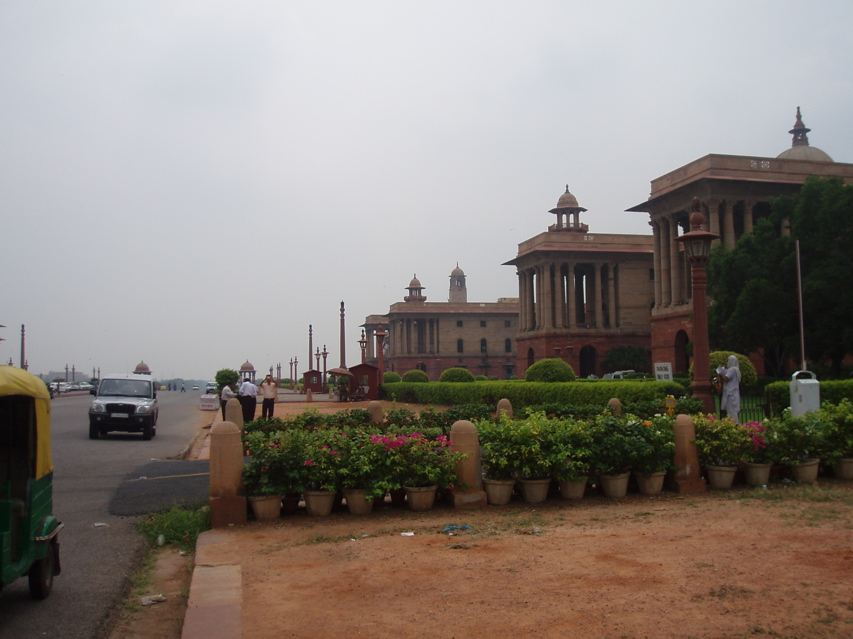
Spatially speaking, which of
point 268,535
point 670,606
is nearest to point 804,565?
point 670,606

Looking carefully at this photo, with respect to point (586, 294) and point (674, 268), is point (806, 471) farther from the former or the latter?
point (586, 294)

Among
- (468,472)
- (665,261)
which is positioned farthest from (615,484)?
(665,261)

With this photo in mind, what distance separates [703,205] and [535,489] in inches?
1617

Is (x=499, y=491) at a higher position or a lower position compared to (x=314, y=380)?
lower

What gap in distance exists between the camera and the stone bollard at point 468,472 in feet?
29.8

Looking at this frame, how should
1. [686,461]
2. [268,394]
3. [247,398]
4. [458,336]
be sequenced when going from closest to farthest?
[686,461], [247,398], [268,394], [458,336]

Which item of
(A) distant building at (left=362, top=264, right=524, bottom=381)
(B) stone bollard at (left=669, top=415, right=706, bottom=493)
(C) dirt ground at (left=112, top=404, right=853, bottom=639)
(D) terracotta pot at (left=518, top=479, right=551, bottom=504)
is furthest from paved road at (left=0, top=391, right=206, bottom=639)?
(A) distant building at (left=362, top=264, right=524, bottom=381)

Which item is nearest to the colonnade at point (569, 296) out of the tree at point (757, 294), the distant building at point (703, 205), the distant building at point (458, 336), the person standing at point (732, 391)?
the distant building at point (703, 205)

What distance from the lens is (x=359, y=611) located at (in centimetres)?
542

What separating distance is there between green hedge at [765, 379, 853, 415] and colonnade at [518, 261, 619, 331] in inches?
1781

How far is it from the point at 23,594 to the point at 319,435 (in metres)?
3.78

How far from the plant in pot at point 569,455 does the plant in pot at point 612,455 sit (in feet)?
0.43

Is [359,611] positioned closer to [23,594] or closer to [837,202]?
[23,594]

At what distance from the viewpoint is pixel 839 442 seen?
1073 centimetres
